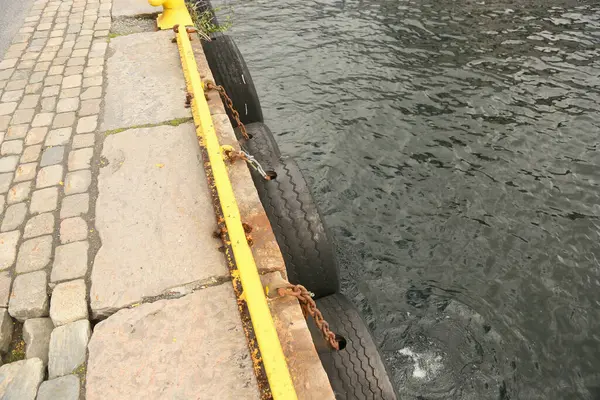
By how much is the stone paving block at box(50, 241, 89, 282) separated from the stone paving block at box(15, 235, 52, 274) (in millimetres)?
99

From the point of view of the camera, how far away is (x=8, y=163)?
471 centimetres

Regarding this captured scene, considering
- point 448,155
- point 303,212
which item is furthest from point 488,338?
point 448,155

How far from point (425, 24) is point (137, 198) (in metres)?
9.19

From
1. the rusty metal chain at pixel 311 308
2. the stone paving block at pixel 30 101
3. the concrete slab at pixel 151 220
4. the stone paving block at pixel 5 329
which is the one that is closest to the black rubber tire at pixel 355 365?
the rusty metal chain at pixel 311 308

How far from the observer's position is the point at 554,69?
8.96 m

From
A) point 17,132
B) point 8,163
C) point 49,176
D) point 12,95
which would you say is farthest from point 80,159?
point 12,95

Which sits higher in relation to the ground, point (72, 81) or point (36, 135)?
point (72, 81)

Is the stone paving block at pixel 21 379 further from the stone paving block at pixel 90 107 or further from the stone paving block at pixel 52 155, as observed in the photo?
the stone paving block at pixel 90 107

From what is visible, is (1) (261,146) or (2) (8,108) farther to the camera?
(2) (8,108)

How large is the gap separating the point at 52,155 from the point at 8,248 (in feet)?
4.48

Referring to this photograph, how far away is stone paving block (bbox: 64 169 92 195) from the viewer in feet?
14.0

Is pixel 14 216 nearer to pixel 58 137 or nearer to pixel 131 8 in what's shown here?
pixel 58 137

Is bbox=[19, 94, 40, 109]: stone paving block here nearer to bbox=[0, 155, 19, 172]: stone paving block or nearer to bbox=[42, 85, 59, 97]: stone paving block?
bbox=[42, 85, 59, 97]: stone paving block

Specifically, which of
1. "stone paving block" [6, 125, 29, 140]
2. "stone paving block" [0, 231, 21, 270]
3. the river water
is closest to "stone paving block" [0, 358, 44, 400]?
"stone paving block" [0, 231, 21, 270]
